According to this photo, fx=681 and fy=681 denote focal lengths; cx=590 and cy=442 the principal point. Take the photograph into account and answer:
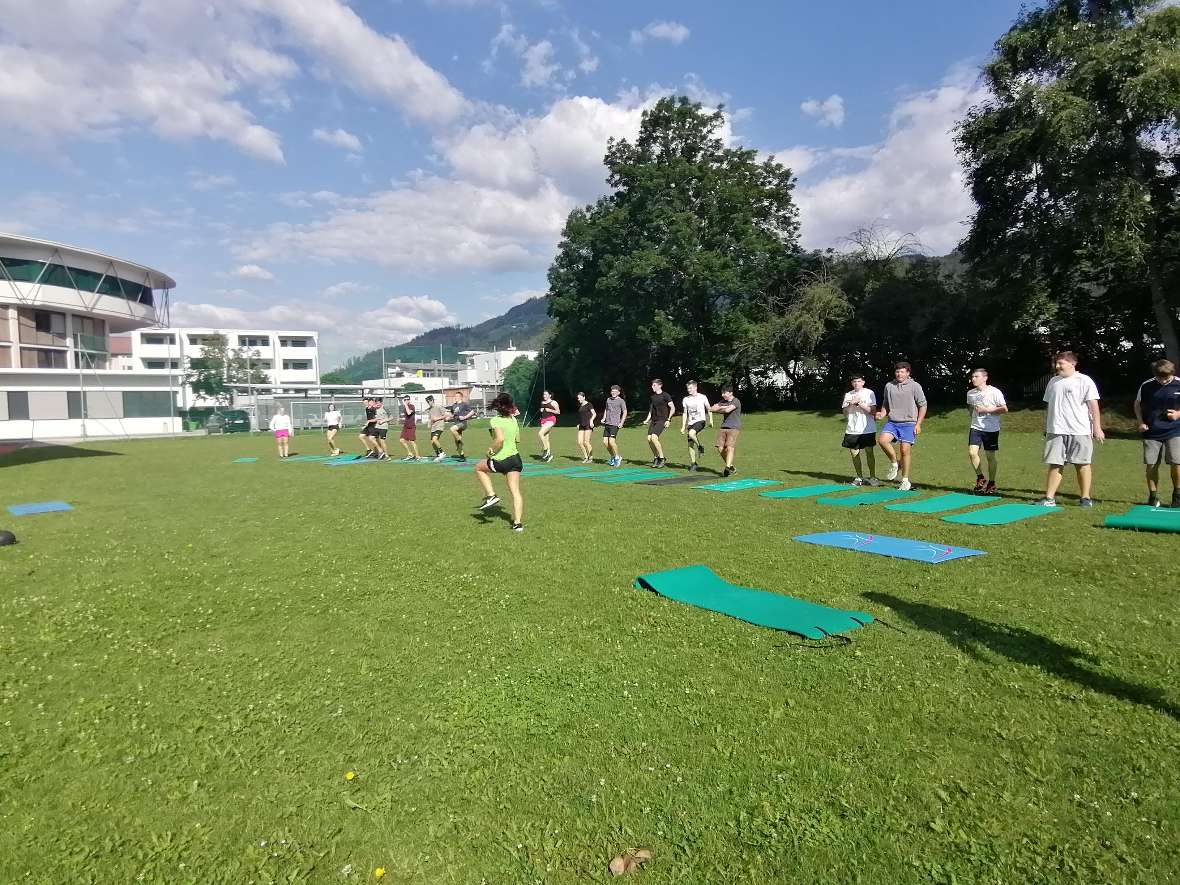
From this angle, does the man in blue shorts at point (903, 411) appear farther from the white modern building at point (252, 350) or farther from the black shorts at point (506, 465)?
the white modern building at point (252, 350)

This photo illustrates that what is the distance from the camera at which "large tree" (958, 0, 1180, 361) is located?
22.8 m

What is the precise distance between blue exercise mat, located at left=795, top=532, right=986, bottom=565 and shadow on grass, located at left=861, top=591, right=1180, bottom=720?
4.97 feet

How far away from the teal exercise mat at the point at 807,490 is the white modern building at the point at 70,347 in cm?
4585

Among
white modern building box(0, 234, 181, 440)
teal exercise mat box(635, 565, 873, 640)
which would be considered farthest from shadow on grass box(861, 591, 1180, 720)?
white modern building box(0, 234, 181, 440)

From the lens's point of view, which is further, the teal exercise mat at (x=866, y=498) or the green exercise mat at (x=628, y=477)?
the green exercise mat at (x=628, y=477)

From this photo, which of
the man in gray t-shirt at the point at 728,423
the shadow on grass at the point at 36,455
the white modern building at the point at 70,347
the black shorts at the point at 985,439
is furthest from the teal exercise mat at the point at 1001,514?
the white modern building at the point at 70,347

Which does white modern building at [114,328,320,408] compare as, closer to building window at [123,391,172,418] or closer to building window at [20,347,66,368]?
building window at [20,347,66,368]

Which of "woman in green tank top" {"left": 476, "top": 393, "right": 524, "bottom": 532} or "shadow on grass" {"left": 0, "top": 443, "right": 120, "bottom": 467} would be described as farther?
"shadow on grass" {"left": 0, "top": 443, "right": 120, "bottom": 467}

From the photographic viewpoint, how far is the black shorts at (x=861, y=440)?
1182 centimetres

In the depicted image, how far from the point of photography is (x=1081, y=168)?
24078mm

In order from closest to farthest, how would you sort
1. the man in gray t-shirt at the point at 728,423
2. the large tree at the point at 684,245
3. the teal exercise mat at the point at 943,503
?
the teal exercise mat at the point at 943,503 → the man in gray t-shirt at the point at 728,423 → the large tree at the point at 684,245

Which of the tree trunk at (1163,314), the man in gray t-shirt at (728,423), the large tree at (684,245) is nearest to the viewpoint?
the man in gray t-shirt at (728,423)

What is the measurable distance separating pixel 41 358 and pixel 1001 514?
6153cm

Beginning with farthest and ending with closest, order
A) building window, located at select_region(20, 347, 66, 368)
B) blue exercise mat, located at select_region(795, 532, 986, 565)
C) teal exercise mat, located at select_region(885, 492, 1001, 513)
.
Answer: building window, located at select_region(20, 347, 66, 368) < teal exercise mat, located at select_region(885, 492, 1001, 513) < blue exercise mat, located at select_region(795, 532, 986, 565)
